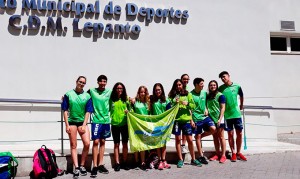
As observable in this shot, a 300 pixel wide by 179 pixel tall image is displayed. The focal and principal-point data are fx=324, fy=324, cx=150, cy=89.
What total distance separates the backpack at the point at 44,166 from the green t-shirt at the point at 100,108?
41.0 inches

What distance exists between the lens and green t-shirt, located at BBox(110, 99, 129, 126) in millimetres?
6242

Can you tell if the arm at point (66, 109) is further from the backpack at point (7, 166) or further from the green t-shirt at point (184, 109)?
the green t-shirt at point (184, 109)

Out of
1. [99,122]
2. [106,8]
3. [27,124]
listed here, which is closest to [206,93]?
[99,122]

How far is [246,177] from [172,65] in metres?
4.37

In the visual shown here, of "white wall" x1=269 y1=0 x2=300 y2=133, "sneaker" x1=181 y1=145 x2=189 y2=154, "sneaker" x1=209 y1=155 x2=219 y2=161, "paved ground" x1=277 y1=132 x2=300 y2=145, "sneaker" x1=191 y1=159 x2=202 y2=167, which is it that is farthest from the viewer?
"white wall" x1=269 y1=0 x2=300 y2=133

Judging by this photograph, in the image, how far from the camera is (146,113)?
6547 mm

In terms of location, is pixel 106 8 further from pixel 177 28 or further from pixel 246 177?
pixel 246 177

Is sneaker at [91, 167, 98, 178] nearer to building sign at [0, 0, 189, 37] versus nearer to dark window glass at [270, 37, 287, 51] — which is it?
building sign at [0, 0, 189, 37]

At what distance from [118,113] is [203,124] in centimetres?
190

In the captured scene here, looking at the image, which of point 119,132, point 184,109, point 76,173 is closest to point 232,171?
point 184,109

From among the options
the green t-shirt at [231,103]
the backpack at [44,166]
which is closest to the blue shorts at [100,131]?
the backpack at [44,166]

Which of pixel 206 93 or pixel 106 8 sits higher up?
pixel 106 8

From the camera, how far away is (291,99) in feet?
37.6

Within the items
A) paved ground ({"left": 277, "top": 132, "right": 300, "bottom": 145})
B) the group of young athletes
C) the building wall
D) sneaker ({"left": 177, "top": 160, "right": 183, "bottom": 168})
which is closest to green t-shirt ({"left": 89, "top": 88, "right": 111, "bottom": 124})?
the group of young athletes
